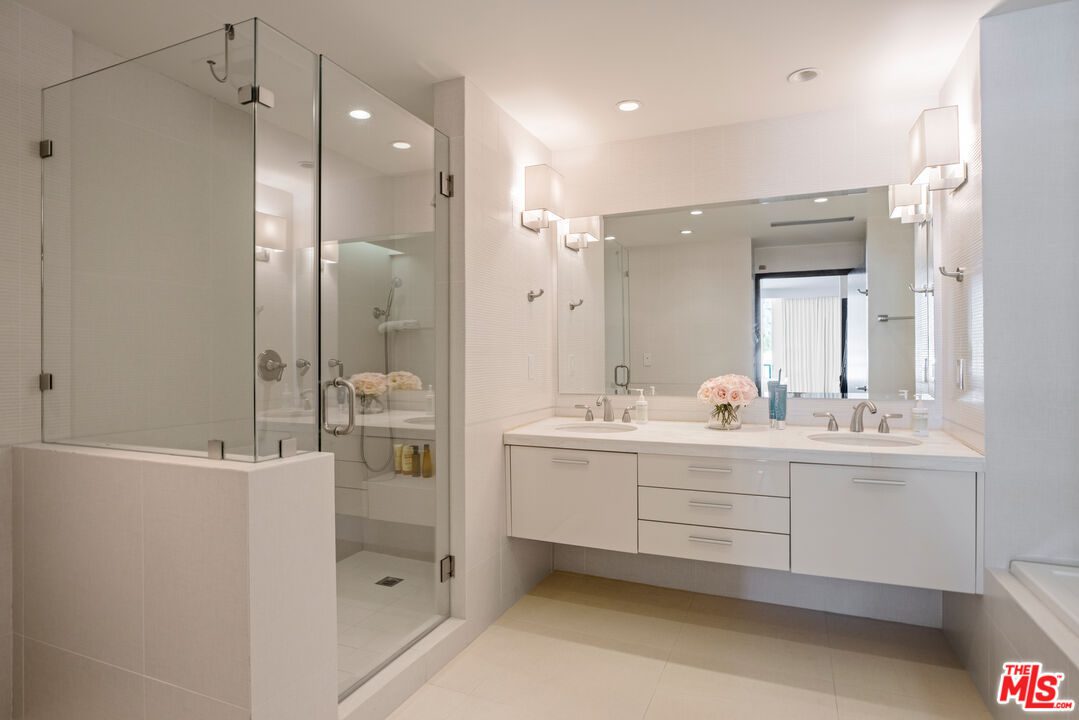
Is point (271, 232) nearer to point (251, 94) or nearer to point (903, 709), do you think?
point (251, 94)

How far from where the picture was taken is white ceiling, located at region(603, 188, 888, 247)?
9.19 feet

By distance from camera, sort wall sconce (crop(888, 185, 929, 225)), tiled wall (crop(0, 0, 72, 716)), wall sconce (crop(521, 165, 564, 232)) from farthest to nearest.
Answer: wall sconce (crop(521, 165, 564, 232)) → wall sconce (crop(888, 185, 929, 225)) → tiled wall (crop(0, 0, 72, 716))

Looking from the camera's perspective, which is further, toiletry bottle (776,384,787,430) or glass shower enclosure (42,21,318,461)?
toiletry bottle (776,384,787,430)

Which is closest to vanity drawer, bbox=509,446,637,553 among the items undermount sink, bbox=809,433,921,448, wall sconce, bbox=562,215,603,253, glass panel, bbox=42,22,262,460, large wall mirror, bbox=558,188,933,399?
large wall mirror, bbox=558,188,933,399

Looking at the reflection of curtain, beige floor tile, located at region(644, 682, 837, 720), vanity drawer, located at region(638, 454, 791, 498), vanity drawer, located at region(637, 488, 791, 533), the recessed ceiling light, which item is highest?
the recessed ceiling light

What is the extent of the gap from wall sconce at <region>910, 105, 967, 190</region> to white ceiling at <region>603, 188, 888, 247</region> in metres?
0.48

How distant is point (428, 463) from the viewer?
7.80 feet

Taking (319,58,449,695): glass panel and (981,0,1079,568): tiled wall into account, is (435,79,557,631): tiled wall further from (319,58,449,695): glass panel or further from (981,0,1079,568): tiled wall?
(981,0,1079,568): tiled wall

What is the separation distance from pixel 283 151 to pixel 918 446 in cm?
245

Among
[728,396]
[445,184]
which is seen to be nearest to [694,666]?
[728,396]

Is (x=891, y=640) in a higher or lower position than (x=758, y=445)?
lower

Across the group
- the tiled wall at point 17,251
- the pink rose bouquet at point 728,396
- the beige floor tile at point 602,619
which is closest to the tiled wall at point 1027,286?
the pink rose bouquet at point 728,396

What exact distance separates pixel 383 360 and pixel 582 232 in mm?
1610

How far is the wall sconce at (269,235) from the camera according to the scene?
5.16ft
